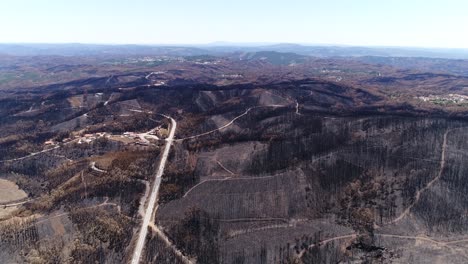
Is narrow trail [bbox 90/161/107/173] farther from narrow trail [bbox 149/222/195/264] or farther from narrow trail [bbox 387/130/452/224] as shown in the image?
narrow trail [bbox 387/130/452/224]

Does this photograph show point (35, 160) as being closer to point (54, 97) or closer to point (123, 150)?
point (123, 150)

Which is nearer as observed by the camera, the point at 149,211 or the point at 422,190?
the point at 149,211

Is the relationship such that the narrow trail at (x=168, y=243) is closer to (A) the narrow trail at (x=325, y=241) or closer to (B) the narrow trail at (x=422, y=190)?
(A) the narrow trail at (x=325, y=241)

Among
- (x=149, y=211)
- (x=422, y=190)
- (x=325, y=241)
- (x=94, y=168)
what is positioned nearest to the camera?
(x=325, y=241)

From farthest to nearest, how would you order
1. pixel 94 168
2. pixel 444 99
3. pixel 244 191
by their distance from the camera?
pixel 444 99, pixel 94 168, pixel 244 191

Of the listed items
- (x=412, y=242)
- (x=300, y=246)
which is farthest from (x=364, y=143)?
(x=300, y=246)

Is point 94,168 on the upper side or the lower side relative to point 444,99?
lower

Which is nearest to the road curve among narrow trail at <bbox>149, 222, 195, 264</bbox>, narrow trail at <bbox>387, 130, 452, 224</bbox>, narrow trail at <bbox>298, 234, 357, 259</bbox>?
narrow trail at <bbox>149, 222, 195, 264</bbox>

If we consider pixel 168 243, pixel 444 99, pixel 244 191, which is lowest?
pixel 168 243

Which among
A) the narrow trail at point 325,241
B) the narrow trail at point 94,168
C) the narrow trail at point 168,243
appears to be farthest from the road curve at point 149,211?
the narrow trail at point 325,241

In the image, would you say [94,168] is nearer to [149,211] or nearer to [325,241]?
[149,211]

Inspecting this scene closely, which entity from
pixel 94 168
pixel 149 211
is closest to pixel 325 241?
pixel 149 211
